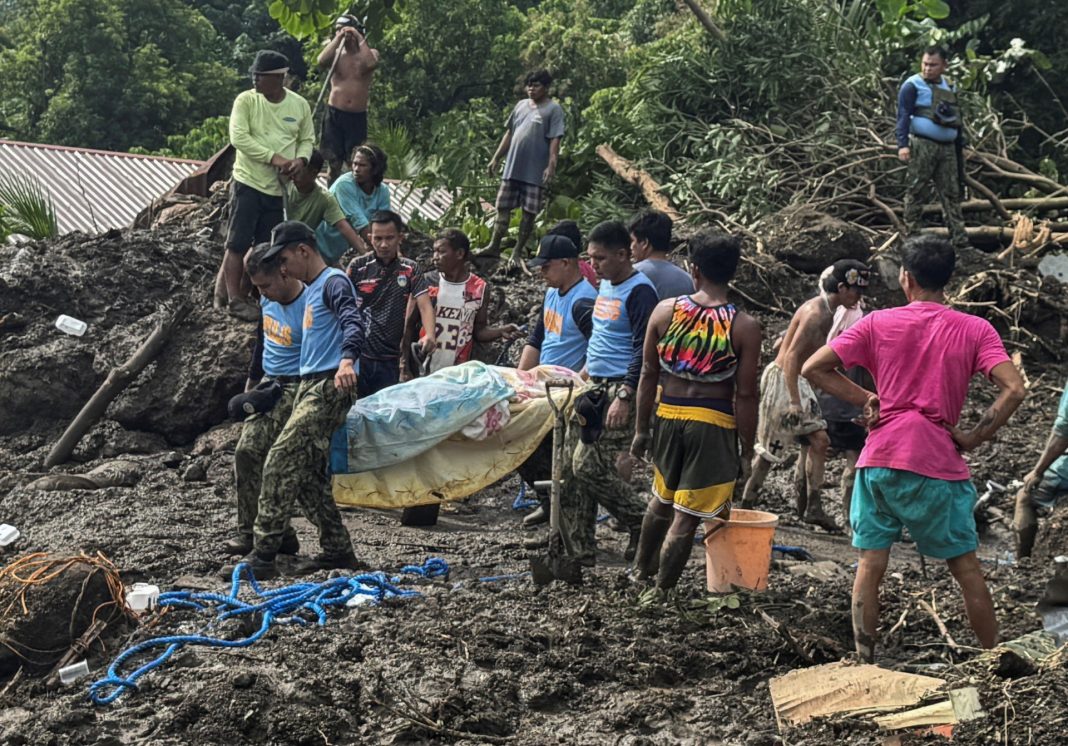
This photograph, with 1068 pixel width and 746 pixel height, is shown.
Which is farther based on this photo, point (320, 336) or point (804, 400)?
point (804, 400)

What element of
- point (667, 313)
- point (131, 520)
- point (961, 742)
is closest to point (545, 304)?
point (667, 313)

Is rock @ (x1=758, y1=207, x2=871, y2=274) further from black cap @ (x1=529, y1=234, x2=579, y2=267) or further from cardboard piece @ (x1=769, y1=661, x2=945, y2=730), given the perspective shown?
cardboard piece @ (x1=769, y1=661, x2=945, y2=730)

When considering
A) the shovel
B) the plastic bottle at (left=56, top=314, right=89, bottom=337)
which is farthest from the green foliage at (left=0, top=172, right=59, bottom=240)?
the shovel

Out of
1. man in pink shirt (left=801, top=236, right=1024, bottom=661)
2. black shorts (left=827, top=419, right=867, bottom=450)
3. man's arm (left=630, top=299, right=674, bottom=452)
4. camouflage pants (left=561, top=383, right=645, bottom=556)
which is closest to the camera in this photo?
man in pink shirt (left=801, top=236, right=1024, bottom=661)

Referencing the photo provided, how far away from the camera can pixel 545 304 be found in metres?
8.19

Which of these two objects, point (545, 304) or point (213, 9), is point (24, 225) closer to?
point (545, 304)

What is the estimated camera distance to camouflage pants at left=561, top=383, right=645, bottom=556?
7.37 m

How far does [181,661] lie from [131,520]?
10.0ft

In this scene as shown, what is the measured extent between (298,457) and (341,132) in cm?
565

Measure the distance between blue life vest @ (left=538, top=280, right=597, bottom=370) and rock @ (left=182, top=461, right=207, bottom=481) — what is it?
9.92 ft

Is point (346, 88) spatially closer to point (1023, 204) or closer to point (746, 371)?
point (1023, 204)

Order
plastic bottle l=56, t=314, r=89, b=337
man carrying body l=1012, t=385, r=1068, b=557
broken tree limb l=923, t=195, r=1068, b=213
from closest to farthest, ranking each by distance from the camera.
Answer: man carrying body l=1012, t=385, r=1068, b=557, plastic bottle l=56, t=314, r=89, b=337, broken tree limb l=923, t=195, r=1068, b=213

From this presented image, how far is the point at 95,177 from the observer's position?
76.8ft

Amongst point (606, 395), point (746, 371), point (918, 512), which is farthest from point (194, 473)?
point (918, 512)
